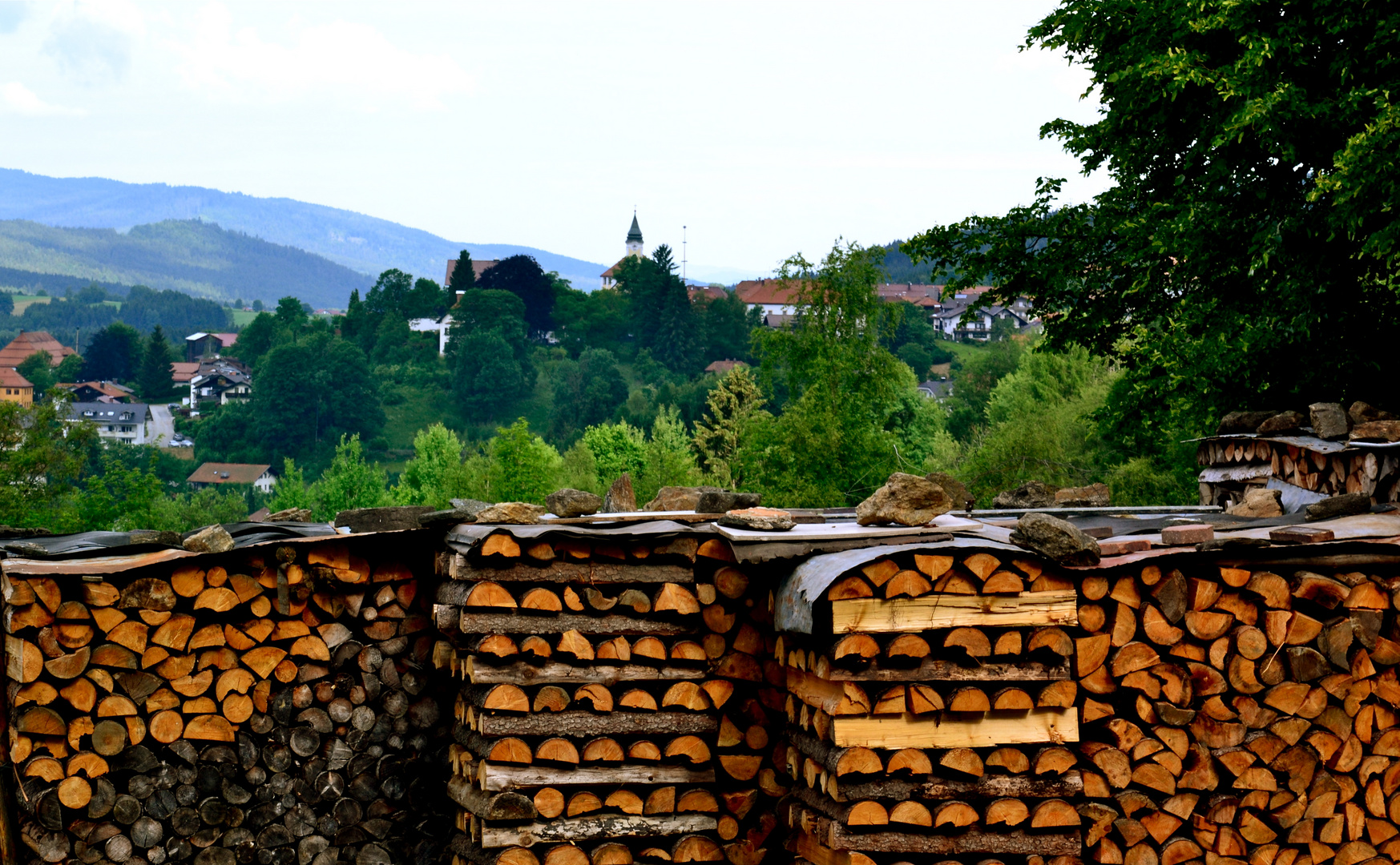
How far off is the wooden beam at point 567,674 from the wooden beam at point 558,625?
0.16 m

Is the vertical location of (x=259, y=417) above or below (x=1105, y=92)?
below

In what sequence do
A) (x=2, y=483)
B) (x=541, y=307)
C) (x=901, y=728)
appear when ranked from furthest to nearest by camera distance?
1. (x=541, y=307)
2. (x=2, y=483)
3. (x=901, y=728)

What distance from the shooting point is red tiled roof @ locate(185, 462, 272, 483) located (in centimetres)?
9262

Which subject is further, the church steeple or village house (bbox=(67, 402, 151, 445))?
the church steeple

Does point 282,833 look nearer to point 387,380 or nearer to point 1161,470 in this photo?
point 1161,470

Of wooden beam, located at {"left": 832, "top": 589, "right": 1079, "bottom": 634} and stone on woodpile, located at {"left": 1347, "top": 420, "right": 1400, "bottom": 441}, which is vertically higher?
stone on woodpile, located at {"left": 1347, "top": 420, "right": 1400, "bottom": 441}

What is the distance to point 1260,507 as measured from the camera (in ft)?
25.0

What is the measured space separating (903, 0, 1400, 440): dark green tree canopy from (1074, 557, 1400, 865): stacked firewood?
6.63m

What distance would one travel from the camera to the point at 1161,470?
1161 inches

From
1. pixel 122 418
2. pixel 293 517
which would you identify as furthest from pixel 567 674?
pixel 122 418

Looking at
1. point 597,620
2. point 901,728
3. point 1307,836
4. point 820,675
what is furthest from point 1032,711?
point 597,620

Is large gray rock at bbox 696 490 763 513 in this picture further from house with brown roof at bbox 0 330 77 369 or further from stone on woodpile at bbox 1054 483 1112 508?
house with brown roof at bbox 0 330 77 369

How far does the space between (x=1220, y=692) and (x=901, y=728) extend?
4.82 ft

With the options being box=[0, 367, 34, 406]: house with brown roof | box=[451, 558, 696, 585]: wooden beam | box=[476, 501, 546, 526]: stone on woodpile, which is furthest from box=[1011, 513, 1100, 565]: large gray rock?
box=[0, 367, 34, 406]: house with brown roof
